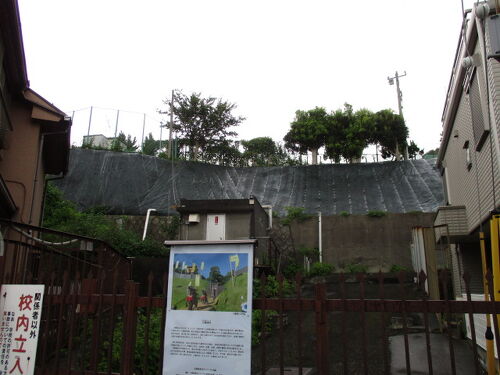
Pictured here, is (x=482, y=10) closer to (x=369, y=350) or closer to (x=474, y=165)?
(x=474, y=165)

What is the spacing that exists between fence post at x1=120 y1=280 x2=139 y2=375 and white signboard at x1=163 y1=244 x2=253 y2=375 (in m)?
0.35

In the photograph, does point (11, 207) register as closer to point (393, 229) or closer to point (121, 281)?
point (121, 281)

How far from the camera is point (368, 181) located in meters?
22.9

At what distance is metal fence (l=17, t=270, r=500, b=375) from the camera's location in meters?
3.07

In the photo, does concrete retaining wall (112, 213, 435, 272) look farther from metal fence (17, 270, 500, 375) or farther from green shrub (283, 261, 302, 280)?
metal fence (17, 270, 500, 375)

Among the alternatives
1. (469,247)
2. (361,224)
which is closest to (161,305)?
(469,247)

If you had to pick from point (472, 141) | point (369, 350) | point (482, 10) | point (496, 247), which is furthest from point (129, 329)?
point (472, 141)

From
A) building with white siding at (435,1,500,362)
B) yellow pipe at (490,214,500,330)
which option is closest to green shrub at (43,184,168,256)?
building with white siding at (435,1,500,362)

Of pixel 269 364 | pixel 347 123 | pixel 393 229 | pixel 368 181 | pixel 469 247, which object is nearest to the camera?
pixel 269 364

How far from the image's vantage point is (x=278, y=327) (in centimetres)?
741

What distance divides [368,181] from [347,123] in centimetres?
542

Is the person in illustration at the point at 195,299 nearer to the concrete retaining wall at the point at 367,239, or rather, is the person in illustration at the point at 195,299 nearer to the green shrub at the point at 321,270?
the green shrub at the point at 321,270

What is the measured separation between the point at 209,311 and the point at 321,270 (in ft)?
46.7

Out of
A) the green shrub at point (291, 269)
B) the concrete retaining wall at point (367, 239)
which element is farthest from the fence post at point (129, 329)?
the concrete retaining wall at point (367, 239)
